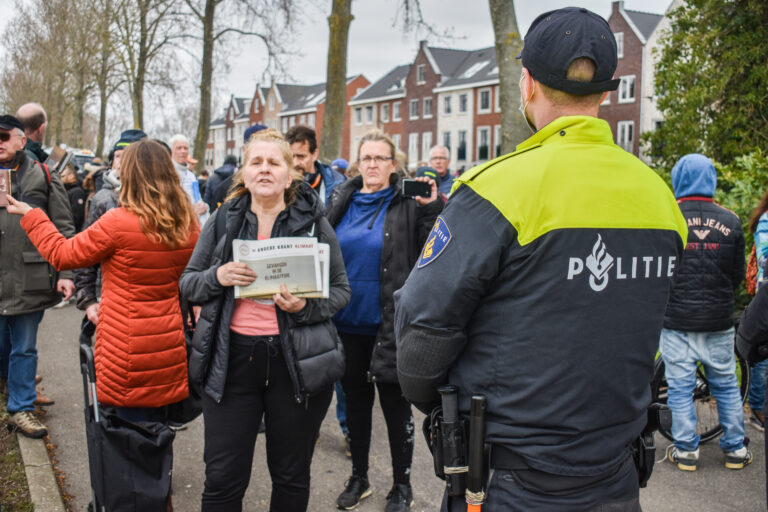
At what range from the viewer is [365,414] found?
4121 mm

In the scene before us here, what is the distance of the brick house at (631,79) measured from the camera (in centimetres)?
4109

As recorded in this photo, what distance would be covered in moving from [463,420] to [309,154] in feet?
13.0

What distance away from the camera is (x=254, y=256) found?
9.70 feet

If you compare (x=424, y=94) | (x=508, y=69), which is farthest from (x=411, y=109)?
(x=508, y=69)

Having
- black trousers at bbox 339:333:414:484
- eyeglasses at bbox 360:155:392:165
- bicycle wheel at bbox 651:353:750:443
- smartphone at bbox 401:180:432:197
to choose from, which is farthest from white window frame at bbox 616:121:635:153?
black trousers at bbox 339:333:414:484

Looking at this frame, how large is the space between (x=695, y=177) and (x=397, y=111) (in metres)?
55.9

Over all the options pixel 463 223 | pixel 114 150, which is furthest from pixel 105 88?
pixel 463 223

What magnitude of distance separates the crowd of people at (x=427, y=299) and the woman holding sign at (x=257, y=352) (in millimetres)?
10

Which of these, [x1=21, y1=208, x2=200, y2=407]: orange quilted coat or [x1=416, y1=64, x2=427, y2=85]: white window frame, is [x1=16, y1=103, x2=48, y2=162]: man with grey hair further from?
[x1=416, y1=64, x2=427, y2=85]: white window frame

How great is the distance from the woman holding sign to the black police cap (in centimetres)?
162

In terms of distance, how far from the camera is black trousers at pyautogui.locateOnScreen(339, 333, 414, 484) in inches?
156

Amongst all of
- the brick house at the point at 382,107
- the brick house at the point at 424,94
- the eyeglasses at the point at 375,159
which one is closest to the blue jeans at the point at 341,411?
the eyeglasses at the point at 375,159

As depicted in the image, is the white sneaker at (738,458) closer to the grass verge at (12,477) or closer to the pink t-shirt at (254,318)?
the pink t-shirt at (254,318)

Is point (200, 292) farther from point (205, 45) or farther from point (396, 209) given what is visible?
point (205, 45)
